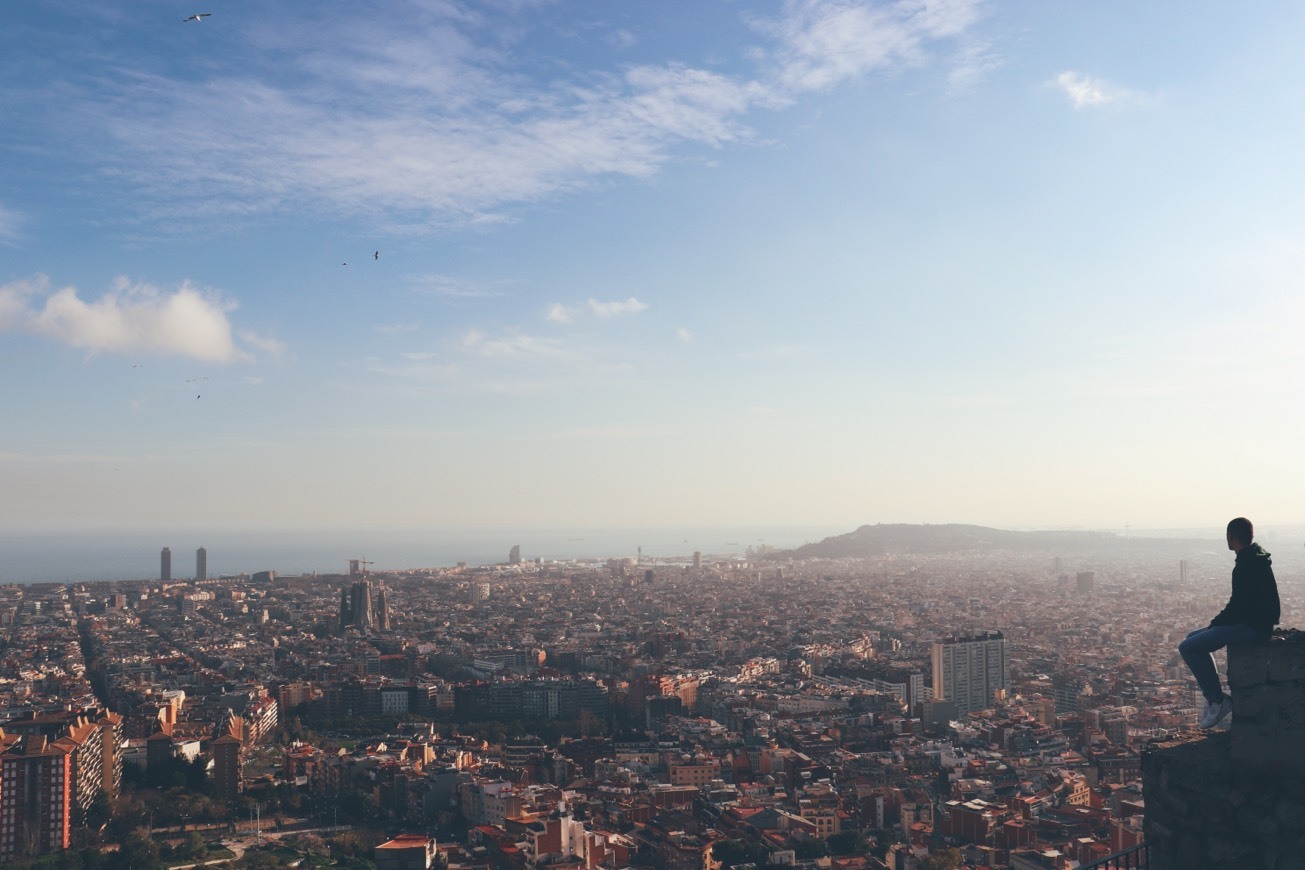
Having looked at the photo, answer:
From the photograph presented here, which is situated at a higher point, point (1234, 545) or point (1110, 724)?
point (1234, 545)

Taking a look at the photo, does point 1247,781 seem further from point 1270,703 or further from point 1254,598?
point 1254,598

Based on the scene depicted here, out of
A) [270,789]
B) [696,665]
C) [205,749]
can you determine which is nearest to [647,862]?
[270,789]

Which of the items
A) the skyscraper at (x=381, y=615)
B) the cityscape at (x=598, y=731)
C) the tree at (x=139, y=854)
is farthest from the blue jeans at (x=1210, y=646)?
the skyscraper at (x=381, y=615)

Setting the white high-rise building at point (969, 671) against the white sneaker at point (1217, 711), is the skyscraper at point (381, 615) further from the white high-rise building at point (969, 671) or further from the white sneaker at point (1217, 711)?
the white sneaker at point (1217, 711)

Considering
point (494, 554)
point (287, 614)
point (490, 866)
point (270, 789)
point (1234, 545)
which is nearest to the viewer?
point (1234, 545)

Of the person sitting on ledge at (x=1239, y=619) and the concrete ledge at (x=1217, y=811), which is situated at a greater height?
the person sitting on ledge at (x=1239, y=619)

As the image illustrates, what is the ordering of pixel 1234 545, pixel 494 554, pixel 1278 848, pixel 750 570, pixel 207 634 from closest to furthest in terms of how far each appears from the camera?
pixel 1278 848 < pixel 1234 545 < pixel 207 634 < pixel 750 570 < pixel 494 554

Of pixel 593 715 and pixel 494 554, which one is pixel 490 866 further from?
pixel 494 554
